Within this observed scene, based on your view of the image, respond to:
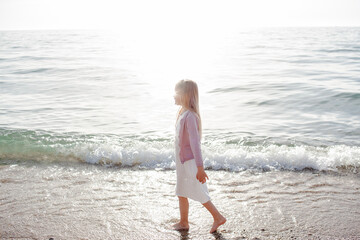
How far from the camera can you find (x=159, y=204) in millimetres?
4609

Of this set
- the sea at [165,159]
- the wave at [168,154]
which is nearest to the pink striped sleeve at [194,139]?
the sea at [165,159]

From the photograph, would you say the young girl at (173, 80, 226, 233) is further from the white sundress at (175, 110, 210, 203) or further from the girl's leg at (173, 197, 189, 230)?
the girl's leg at (173, 197, 189, 230)

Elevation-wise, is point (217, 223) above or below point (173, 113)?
above

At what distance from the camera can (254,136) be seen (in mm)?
8305

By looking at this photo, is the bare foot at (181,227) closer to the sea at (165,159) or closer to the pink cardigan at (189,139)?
the sea at (165,159)

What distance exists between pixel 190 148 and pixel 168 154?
319 centimetres

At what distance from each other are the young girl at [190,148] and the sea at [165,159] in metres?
0.46

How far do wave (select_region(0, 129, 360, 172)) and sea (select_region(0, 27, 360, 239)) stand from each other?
0.07 feet

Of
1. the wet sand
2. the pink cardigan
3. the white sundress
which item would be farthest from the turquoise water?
the pink cardigan

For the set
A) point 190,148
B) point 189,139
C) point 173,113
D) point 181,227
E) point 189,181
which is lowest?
point 173,113

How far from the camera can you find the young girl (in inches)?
138

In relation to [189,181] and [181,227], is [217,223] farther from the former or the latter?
[189,181]

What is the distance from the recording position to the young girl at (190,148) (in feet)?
11.5

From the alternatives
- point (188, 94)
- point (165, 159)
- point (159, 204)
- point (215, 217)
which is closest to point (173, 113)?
point (165, 159)
